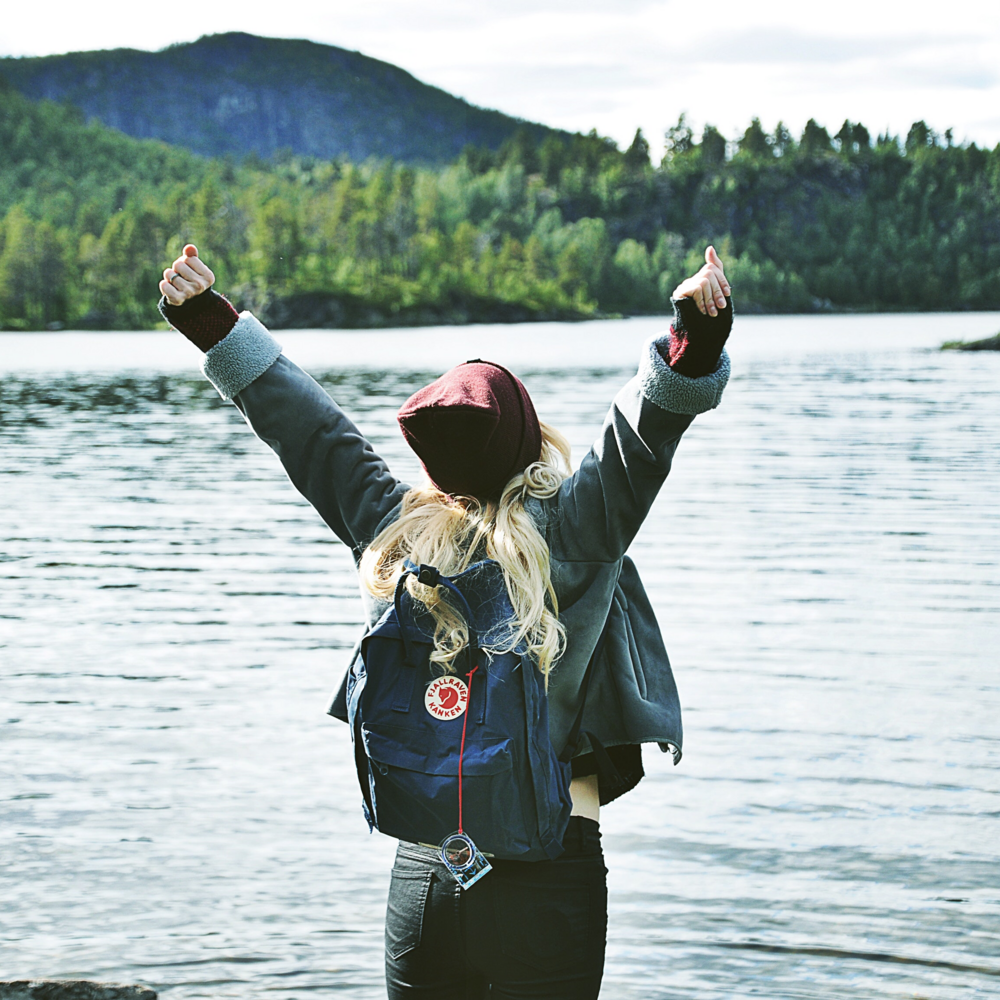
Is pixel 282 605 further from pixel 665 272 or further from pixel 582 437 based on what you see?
pixel 665 272

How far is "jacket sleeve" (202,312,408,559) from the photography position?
2477mm

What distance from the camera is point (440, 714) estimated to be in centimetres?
213

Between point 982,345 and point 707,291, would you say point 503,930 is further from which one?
point 982,345

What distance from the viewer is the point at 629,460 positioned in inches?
83.6

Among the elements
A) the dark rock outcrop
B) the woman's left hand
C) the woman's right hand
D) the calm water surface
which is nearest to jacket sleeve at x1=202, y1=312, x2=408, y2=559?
the woman's right hand

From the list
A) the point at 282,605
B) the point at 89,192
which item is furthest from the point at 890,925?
the point at 89,192

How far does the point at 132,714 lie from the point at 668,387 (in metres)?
6.72

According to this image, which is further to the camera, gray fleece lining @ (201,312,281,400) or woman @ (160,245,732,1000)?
gray fleece lining @ (201,312,281,400)

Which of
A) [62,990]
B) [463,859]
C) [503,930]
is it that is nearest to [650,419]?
[463,859]

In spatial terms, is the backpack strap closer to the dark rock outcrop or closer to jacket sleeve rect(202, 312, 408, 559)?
jacket sleeve rect(202, 312, 408, 559)

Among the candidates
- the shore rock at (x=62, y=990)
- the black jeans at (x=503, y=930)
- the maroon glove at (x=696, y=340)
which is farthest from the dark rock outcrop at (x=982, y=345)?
the black jeans at (x=503, y=930)

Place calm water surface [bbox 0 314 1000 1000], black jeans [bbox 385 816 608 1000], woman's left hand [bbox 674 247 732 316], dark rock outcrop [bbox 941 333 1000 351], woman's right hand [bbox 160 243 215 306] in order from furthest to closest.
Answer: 1. dark rock outcrop [bbox 941 333 1000 351]
2. calm water surface [bbox 0 314 1000 1000]
3. woman's right hand [bbox 160 243 215 306]
4. black jeans [bbox 385 816 608 1000]
5. woman's left hand [bbox 674 247 732 316]

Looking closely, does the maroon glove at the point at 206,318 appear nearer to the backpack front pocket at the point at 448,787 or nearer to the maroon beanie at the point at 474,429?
the maroon beanie at the point at 474,429

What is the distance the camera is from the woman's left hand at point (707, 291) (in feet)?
6.77
